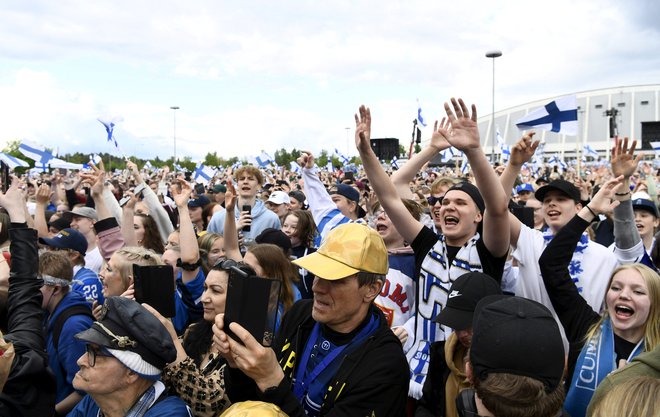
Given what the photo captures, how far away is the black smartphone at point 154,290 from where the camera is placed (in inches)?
115

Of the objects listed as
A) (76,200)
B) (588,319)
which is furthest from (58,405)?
(76,200)

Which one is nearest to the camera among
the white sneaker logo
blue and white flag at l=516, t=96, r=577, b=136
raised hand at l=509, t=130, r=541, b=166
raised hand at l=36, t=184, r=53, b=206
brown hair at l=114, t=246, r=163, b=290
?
the white sneaker logo

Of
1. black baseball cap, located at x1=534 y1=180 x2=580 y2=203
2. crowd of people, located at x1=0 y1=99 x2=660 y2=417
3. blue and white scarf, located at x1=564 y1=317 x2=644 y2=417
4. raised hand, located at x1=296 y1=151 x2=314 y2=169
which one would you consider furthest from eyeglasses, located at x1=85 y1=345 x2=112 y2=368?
black baseball cap, located at x1=534 y1=180 x2=580 y2=203

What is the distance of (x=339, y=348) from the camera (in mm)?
2479

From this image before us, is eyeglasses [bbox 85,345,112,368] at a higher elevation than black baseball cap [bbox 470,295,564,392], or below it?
below

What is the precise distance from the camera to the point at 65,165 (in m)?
12.7

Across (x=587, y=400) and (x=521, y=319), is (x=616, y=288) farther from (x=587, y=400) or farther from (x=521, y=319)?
(x=521, y=319)

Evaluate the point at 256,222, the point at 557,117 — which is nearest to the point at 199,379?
the point at 256,222

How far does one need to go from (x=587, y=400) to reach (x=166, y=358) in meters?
2.08

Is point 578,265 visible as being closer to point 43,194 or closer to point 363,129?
point 363,129

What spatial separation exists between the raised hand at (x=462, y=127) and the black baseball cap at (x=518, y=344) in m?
1.35

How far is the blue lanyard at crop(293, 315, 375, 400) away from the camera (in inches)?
96.1

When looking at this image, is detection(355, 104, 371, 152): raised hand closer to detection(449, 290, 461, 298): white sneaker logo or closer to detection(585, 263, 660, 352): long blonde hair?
detection(449, 290, 461, 298): white sneaker logo

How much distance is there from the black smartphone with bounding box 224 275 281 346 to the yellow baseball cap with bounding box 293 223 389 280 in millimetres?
432
